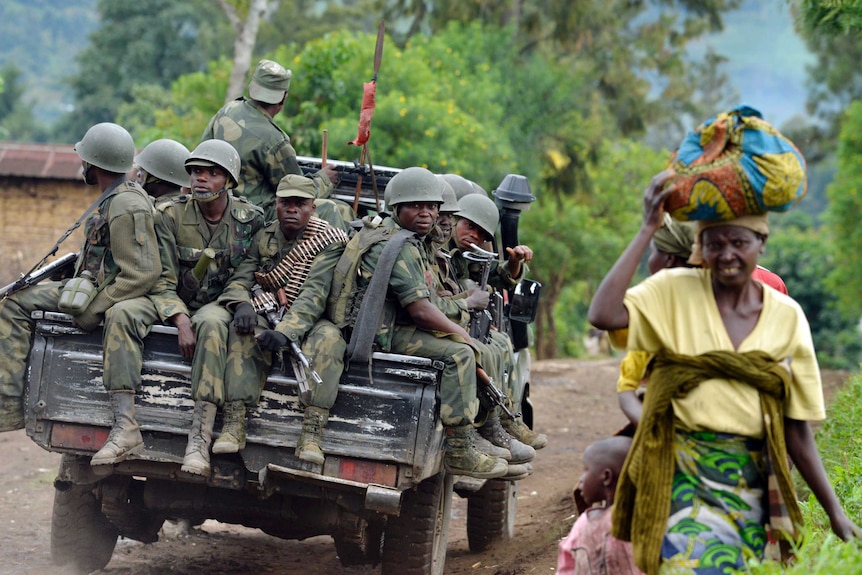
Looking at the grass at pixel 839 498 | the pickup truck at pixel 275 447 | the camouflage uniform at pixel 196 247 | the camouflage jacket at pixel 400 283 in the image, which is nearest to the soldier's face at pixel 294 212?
the camouflage uniform at pixel 196 247

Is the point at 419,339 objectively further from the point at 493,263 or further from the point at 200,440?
the point at 493,263

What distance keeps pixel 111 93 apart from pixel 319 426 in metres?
40.8

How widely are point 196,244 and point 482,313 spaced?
175 cm

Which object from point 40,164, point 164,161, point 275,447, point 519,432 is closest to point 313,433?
point 275,447

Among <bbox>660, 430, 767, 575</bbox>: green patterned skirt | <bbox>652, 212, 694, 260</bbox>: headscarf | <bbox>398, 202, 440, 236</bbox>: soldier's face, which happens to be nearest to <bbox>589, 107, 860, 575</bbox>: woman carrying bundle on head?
<bbox>660, 430, 767, 575</bbox>: green patterned skirt

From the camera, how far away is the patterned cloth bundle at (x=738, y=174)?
3506mm

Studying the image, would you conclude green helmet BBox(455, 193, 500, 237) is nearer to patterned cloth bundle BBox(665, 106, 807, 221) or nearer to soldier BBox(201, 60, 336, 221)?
soldier BBox(201, 60, 336, 221)

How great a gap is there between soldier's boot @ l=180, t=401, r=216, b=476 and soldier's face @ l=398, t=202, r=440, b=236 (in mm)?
1459

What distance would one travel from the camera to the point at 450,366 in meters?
5.79

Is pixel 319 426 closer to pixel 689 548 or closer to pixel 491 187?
pixel 689 548

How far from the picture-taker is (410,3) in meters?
27.9

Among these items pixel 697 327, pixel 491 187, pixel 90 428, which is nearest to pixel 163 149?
pixel 90 428

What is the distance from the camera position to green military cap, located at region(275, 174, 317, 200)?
20.7ft

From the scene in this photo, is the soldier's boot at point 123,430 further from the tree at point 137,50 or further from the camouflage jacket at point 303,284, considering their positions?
the tree at point 137,50
